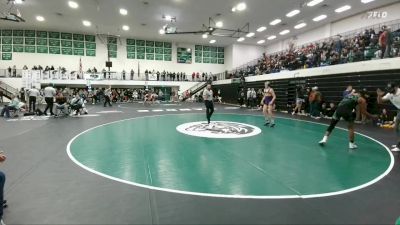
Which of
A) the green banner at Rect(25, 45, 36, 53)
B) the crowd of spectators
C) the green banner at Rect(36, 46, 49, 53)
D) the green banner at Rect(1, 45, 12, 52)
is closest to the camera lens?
the crowd of spectators

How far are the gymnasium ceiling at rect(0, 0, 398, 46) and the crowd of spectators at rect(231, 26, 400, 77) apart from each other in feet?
14.7

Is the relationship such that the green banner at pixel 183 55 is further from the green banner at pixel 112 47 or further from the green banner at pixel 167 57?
the green banner at pixel 112 47

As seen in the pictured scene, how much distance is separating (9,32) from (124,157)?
1341 inches

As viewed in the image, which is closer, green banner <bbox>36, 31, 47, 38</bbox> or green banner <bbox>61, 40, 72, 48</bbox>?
green banner <bbox>36, 31, 47, 38</bbox>

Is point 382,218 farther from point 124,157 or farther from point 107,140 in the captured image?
point 107,140

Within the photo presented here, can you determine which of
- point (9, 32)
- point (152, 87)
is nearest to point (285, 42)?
point (152, 87)

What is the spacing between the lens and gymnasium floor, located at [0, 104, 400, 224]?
3.36 meters

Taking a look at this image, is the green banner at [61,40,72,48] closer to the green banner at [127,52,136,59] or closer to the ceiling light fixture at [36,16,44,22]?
the ceiling light fixture at [36,16,44,22]

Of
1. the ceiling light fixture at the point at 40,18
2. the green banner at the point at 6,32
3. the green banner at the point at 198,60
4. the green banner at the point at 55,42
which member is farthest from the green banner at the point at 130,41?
the green banner at the point at 6,32

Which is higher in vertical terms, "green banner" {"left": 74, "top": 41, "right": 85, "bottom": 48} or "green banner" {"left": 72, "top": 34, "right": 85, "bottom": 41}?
"green banner" {"left": 72, "top": 34, "right": 85, "bottom": 41}

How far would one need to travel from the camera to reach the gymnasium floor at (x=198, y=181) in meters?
3.36

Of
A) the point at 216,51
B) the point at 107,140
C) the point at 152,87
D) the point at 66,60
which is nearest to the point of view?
the point at 107,140

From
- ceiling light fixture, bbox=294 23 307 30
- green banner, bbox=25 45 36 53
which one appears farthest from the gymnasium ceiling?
green banner, bbox=25 45 36 53

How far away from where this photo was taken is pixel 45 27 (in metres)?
30.4
